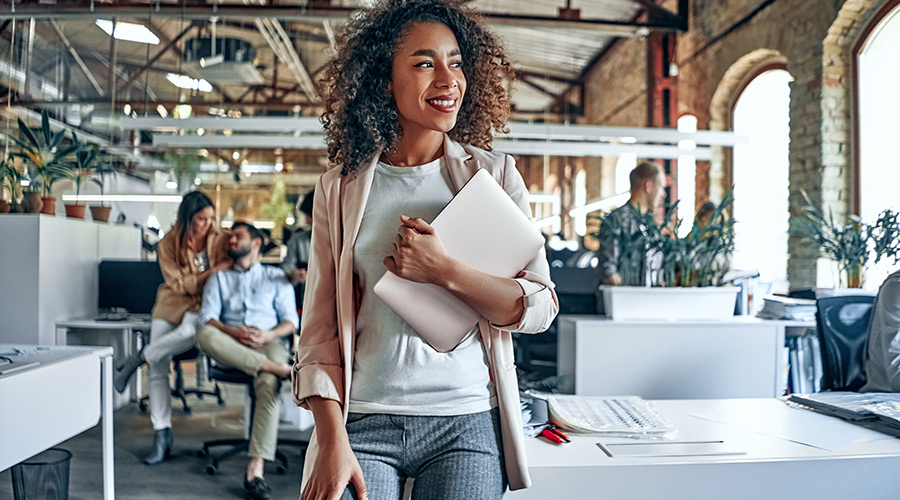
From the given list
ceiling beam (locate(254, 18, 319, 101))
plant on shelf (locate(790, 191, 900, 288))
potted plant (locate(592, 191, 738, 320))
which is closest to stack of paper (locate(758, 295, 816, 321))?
plant on shelf (locate(790, 191, 900, 288))

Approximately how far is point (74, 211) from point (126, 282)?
598 millimetres

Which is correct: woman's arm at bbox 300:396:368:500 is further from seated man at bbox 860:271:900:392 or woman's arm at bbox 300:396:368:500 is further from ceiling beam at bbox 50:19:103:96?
ceiling beam at bbox 50:19:103:96

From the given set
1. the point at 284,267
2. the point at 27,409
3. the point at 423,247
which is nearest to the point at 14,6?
the point at 284,267

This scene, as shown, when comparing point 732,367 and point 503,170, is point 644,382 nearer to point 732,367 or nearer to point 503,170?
point 732,367

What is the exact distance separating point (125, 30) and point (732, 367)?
579 centimetres

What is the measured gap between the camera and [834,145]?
5879 millimetres

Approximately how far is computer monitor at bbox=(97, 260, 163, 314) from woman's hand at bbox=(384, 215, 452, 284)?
14.5ft

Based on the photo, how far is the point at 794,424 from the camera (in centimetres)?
170

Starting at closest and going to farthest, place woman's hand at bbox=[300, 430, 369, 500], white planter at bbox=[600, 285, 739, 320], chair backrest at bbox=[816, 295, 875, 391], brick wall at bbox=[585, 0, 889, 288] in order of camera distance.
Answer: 1. woman's hand at bbox=[300, 430, 369, 500]
2. chair backrest at bbox=[816, 295, 875, 391]
3. white planter at bbox=[600, 285, 739, 320]
4. brick wall at bbox=[585, 0, 889, 288]

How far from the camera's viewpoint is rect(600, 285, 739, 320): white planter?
9.07 feet

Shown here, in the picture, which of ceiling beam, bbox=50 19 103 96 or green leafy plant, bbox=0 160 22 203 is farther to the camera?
ceiling beam, bbox=50 19 103 96

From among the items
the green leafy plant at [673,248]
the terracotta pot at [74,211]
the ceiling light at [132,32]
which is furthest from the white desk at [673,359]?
the ceiling light at [132,32]

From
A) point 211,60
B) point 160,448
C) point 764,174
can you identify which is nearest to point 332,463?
point 160,448

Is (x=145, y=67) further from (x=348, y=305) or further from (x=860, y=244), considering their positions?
(x=348, y=305)
